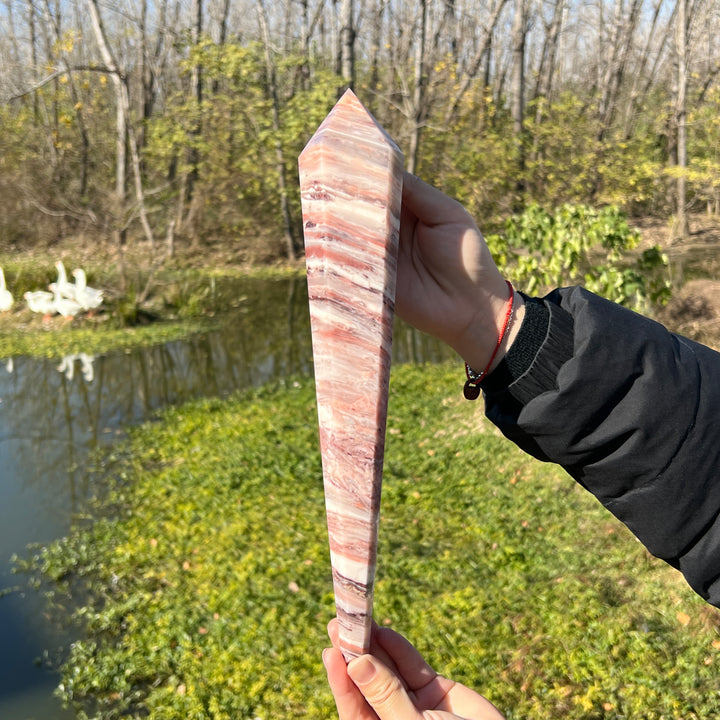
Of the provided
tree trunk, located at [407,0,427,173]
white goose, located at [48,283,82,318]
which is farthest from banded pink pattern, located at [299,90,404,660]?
tree trunk, located at [407,0,427,173]

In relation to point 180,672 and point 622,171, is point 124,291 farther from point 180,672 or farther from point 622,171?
point 622,171

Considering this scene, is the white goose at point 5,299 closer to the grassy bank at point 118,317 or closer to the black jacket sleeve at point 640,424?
the grassy bank at point 118,317

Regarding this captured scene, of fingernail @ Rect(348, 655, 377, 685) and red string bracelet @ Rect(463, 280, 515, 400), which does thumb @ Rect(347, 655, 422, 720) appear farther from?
red string bracelet @ Rect(463, 280, 515, 400)

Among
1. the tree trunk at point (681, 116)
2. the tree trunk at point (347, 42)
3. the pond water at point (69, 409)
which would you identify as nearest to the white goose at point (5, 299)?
the pond water at point (69, 409)

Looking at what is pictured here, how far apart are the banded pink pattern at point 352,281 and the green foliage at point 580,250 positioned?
608 centimetres

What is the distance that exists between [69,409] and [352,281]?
8.05 meters

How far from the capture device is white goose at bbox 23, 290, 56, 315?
37.4 ft

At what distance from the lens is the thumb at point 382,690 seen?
4.56 feet

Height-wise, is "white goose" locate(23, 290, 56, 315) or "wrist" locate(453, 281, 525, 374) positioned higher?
"wrist" locate(453, 281, 525, 374)

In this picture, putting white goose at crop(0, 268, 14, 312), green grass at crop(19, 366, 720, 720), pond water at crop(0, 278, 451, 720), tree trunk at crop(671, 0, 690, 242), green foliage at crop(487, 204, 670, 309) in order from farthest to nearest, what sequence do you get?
tree trunk at crop(671, 0, 690, 242) < white goose at crop(0, 268, 14, 312) < green foliage at crop(487, 204, 670, 309) < pond water at crop(0, 278, 451, 720) < green grass at crop(19, 366, 720, 720)

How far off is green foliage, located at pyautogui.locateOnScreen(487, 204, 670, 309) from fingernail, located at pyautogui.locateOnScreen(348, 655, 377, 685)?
240 inches

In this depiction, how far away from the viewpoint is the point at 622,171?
17219 mm

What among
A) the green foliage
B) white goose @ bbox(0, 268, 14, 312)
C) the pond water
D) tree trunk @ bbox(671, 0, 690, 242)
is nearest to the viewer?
the pond water

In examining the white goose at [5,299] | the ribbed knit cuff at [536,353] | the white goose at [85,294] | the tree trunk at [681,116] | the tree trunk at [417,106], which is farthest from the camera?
the tree trunk at [681,116]
